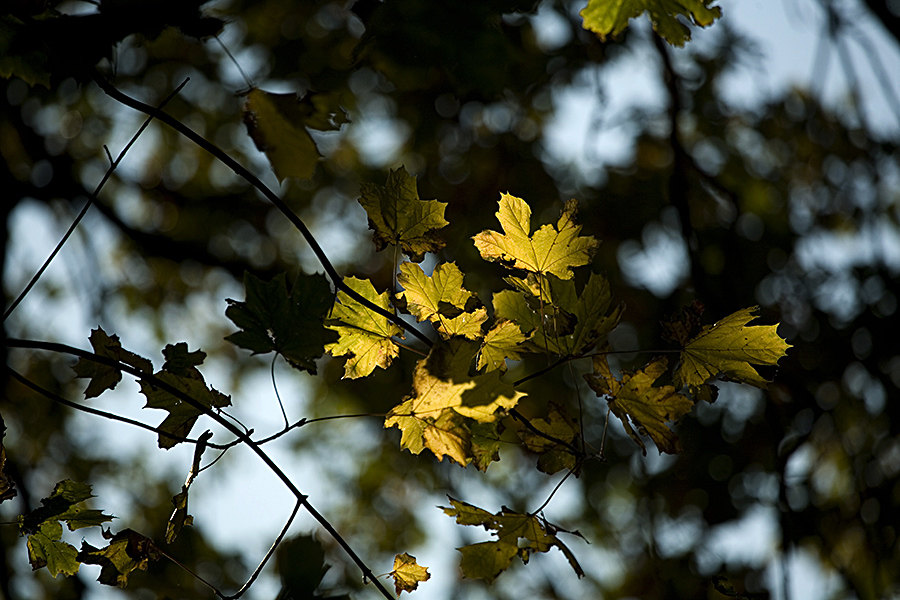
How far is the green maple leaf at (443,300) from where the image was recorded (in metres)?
0.83

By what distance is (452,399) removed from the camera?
0.74 metres

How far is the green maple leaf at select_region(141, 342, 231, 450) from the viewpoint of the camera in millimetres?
823

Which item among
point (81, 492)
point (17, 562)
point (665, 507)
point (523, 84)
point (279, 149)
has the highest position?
point (279, 149)

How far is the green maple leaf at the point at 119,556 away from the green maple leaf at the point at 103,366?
0.65 ft

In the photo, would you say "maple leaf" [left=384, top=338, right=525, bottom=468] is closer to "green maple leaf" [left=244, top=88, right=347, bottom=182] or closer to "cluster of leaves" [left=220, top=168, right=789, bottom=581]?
"cluster of leaves" [left=220, top=168, right=789, bottom=581]

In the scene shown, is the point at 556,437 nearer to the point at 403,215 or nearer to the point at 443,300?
the point at 443,300

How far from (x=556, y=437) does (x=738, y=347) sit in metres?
0.27

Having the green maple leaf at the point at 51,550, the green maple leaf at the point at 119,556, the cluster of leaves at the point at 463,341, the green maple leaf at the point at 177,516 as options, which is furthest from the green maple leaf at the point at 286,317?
the green maple leaf at the point at 51,550

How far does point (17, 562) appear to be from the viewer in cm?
287

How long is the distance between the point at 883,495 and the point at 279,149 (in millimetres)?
2351

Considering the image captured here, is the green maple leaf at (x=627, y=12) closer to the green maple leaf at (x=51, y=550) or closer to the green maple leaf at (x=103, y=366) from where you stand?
the green maple leaf at (x=103, y=366)

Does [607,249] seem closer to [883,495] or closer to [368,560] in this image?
[883,495]

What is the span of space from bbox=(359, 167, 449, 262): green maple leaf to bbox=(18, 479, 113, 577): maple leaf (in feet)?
1.84

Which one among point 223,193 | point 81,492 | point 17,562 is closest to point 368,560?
point 17,562
